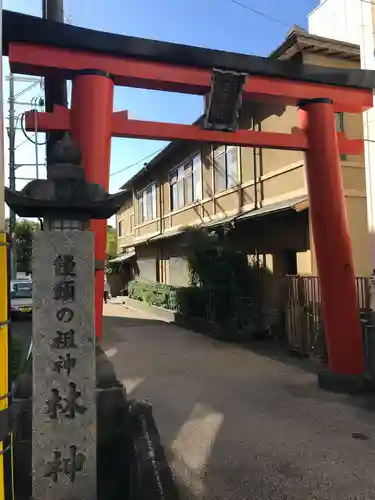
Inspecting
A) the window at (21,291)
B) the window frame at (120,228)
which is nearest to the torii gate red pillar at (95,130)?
the window at (21,291)

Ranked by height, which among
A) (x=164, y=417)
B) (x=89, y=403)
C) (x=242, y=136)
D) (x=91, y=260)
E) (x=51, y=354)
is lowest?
(x=164, y=417)

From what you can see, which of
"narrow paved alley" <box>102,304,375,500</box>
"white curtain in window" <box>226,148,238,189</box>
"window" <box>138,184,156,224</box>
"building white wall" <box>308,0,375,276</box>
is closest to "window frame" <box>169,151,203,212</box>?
"white curtain in window" <box>226,148,238,189</box>

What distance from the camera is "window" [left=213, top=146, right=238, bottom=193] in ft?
49.6

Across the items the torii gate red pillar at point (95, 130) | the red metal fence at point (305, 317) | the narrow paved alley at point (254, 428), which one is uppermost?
the torii gate red pillar at point (95, 130)

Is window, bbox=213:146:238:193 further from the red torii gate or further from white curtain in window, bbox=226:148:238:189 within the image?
the red torii gate

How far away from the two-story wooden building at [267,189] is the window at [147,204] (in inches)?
129

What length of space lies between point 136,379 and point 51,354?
17.6 feet

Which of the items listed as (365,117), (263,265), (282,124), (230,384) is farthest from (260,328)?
(365,117)

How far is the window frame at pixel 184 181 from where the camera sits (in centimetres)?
1809

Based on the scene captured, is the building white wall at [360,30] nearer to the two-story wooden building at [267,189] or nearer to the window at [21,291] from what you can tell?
the two-story wooden building at [267,189]

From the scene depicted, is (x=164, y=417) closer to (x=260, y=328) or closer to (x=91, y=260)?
(x=91, y=260)

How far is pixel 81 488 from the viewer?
385 cm

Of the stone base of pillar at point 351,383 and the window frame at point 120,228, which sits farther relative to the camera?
the window frame at point 120,228

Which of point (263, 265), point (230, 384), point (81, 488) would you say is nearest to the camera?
point (81, 488)
